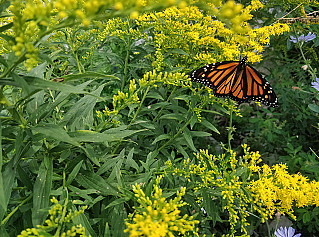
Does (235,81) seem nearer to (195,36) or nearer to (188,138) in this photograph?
(195,36)

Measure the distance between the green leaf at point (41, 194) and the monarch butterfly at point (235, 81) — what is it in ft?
4.33

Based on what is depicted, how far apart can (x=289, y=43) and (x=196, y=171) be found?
269cm

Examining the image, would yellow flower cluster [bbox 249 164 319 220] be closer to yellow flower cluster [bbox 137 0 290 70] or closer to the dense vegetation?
the dense vegetation

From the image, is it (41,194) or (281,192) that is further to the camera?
(281,192)

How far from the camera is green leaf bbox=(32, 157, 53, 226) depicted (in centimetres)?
144

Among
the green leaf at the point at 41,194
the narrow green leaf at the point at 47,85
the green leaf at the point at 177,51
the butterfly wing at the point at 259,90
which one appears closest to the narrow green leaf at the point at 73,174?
the green leaf at the point at 41,194

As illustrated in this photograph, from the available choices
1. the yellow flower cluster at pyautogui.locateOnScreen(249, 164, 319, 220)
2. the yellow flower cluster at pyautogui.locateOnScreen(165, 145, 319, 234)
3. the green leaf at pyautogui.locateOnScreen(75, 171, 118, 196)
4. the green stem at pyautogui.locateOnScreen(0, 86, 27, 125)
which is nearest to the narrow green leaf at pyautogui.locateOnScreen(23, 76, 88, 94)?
the green stem at pyautogui.locateOnScreen(0, 86, 27, 125)

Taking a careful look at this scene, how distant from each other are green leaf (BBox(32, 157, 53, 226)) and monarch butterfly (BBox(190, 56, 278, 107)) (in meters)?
1.32

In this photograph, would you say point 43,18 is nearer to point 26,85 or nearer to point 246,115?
point 26,85

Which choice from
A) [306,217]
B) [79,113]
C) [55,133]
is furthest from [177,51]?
[306,217]

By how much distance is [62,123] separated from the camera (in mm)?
1663

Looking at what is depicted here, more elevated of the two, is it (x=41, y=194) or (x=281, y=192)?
(x=41, y=194)

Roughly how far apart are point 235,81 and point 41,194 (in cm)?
192

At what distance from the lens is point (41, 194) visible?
4.83 feet
